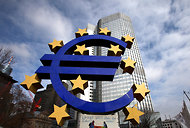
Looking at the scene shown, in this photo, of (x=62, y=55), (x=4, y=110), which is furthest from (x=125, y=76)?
(x=62, y=55)

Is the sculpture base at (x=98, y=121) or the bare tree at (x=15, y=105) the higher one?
the bare tree at (x=15, y=105)

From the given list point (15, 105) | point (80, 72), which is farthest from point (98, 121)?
point (15, 105)

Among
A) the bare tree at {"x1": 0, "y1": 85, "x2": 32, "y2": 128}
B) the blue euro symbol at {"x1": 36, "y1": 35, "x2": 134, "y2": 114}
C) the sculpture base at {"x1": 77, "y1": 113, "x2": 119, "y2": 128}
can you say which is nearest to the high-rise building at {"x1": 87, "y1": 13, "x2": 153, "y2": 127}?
the bare tree at {"x1": 0, "y1": 85, "x2": 32, "y2": 128}

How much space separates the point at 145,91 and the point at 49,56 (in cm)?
654

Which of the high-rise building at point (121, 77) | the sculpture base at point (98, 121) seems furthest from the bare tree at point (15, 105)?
the high-rise building at point (121, 77)

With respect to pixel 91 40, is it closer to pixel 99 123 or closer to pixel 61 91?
pixel 61 91

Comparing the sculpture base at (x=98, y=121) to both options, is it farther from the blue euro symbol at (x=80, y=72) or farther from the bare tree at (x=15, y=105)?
the bare tree at (x=15, y=105)

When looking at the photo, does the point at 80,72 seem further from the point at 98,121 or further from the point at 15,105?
the point at 15,105

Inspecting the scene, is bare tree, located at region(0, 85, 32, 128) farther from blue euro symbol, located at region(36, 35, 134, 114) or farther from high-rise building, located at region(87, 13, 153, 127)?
high-rise building, located at region(87, 13, 153, 127)

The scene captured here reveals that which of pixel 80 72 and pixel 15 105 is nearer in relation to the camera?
pixel 80 72

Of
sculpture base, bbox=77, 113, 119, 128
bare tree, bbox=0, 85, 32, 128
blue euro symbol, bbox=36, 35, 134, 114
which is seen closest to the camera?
blue euro symbol, bbox=36, 35, 134, 114

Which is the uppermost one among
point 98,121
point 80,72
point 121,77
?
point 121,77

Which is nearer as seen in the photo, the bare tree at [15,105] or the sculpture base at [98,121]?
the sculpture base at [98,121]

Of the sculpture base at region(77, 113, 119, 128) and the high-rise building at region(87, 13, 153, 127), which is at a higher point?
the high-rise building at region(87, 13, 153, 127)
